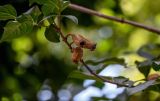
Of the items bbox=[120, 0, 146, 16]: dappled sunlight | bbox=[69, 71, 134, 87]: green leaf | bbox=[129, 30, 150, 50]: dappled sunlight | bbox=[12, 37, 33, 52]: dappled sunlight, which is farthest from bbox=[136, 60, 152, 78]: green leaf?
bbox=[129, 30, 150, 50]: dappled sunlight

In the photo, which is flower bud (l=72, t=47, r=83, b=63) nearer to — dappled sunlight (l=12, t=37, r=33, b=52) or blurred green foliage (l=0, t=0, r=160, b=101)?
blurred green foliage (l=0, t=0, r=160, b=101)

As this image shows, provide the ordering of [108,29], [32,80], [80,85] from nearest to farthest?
[80,85]
[32,80]
[108,29]

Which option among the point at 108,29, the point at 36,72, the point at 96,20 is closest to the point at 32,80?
the point at 36,72

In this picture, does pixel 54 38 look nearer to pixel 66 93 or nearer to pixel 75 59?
pixel 75 59

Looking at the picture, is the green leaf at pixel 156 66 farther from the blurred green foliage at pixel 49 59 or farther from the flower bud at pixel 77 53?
the blurred green foliage at pixel 49 59

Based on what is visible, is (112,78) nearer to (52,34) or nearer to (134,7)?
(52,34)
